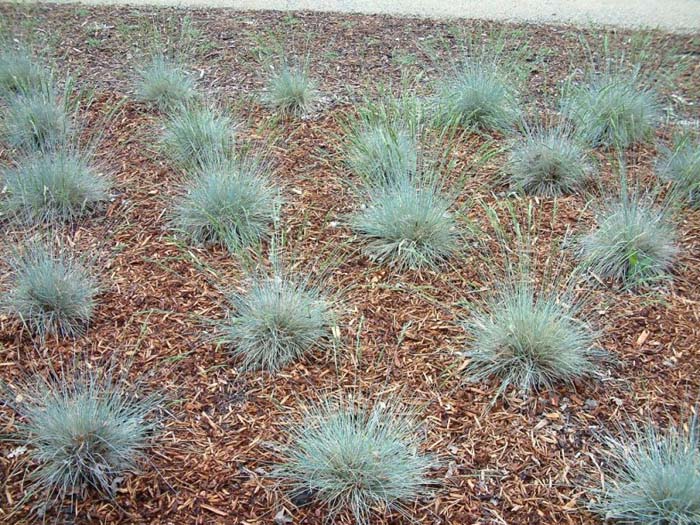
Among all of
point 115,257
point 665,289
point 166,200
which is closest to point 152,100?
point 166,200

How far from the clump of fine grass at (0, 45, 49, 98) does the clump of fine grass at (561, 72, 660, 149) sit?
125 inches

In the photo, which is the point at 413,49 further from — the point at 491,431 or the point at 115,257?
the point at 491,431

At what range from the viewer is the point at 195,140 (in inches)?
148

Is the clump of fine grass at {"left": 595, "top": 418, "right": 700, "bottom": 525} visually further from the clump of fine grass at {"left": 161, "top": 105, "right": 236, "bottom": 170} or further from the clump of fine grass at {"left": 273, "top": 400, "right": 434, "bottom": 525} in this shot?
the clump of fine grass at {"left": 161, "top": 105, "right": 236, "bottom": 170}

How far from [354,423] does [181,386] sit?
68 centimetres

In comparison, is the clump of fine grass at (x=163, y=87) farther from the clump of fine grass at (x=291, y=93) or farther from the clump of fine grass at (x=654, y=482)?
the clump of fine grass at (x=654, y=482)

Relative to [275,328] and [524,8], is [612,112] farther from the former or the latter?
[524,8]

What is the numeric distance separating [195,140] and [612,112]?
226 cm

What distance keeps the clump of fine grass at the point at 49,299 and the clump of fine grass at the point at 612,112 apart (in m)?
2.61

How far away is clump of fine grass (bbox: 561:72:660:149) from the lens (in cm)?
385

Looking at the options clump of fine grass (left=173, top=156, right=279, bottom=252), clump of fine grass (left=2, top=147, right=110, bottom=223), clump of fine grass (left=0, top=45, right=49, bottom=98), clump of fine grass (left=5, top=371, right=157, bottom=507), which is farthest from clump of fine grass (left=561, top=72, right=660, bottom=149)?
clump of fine grass (left=0, top=45, right=49, bottom=98)

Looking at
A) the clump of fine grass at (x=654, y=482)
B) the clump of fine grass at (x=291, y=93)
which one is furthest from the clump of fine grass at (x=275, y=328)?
the clump of fine grass at (x=291, y=93)

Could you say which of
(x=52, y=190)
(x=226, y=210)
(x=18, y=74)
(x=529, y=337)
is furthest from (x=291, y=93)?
(x=529, y=337)

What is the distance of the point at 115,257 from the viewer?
125 inches
